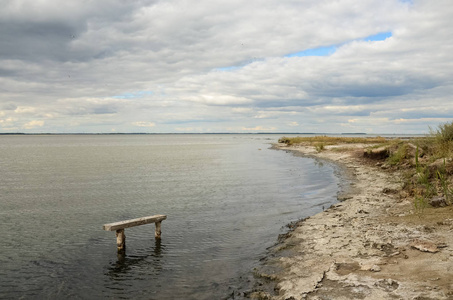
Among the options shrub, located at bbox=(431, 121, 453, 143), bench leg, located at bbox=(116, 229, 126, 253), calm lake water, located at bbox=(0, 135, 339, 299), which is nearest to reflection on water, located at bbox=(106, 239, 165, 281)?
calm lake water, located at bbox=(0, 135, 339, 299)

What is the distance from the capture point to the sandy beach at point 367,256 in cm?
700

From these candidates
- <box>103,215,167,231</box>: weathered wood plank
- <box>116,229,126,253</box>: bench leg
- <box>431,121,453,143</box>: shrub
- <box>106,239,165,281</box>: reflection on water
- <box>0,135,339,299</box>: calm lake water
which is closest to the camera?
<box>0,135,339,299</box>: calm lake water

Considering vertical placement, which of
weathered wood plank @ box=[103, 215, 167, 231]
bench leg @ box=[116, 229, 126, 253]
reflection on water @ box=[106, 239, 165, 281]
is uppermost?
weathered wood plank @ box=[103, 215, 167, 231]

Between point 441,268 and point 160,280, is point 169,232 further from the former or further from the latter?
point 441,268

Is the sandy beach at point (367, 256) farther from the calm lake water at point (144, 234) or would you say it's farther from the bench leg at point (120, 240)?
the bench leg at point (120, 240)

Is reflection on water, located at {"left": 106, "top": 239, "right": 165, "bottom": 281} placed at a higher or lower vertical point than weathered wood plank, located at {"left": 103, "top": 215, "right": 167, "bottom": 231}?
lower

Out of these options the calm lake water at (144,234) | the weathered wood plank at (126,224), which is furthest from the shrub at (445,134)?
the weathered wood plank at (126,224)

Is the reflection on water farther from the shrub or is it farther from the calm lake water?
the shrub

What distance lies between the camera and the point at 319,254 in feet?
32.4

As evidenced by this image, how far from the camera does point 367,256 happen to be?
910 centimetres

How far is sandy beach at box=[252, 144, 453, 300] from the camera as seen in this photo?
7004 mm

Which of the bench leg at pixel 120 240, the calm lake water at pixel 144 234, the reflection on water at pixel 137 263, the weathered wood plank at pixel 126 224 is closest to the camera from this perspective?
the calm lake water at pixel 144 234

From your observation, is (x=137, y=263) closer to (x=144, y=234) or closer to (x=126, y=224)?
(x=126, y=224)

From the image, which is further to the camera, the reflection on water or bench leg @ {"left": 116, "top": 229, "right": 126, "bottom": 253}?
bench leg @ {"left": 116, "top": 229, "right": 126, "bottom": 253}
